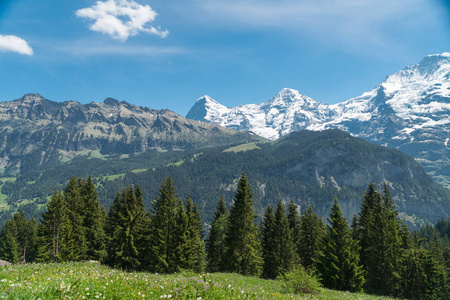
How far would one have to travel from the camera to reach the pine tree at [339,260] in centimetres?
3422

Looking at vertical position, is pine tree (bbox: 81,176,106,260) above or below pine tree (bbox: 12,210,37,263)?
above

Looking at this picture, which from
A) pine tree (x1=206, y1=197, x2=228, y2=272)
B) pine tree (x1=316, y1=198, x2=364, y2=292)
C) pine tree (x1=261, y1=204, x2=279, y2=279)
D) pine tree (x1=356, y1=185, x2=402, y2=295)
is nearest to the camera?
pine tree (x1=316, y1=198, x2=364, y2=292)

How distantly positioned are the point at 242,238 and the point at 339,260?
14034 millimetres

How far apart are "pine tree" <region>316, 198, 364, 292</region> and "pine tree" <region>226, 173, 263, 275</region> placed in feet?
32.3

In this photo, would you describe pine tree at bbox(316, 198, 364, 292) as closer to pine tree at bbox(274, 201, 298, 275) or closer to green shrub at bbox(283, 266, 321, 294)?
pine tree at bbox(274, 201, 298, 275)

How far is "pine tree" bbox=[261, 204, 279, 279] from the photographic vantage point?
2010 inches

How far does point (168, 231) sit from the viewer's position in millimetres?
40844

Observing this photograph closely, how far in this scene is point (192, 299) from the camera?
23.1 feet

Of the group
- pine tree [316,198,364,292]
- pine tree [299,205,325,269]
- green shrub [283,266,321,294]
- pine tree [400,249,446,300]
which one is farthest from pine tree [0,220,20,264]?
pine tree [400,249,446,300]

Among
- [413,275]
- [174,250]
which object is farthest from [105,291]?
[413,275]

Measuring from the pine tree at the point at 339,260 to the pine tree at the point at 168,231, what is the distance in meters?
20.4

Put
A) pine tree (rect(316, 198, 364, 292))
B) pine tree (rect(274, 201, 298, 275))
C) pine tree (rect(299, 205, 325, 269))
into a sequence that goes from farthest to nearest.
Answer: pine tree (rect(299, 205, 325, 269)) < pine tree (rect(274, 201, 298, 275)) < pine tree (rect(316, 198, 364, 292))

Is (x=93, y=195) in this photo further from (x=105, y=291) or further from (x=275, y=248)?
(x=105, y=291)

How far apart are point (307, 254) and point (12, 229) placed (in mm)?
78857
